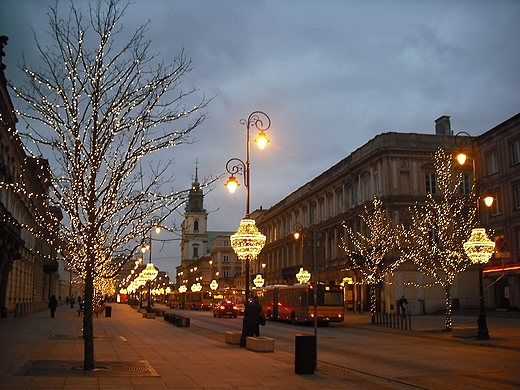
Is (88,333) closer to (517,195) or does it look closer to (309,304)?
(309,304)

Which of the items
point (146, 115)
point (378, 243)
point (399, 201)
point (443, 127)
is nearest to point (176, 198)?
point (146, 115)

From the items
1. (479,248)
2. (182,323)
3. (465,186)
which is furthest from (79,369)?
(465,186)

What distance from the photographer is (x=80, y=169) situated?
14180 mm

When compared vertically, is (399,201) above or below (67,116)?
above

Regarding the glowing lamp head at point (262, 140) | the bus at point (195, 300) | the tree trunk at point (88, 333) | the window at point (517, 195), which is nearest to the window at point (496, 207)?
the window at point (517, 195)

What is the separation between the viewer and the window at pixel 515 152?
43672 millimetres

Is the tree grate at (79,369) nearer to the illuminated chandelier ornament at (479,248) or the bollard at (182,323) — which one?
the illuminated chandelier ornament at (479,248)

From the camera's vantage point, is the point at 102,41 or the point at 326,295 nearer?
the point at 102,41

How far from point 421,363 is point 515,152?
32.0m

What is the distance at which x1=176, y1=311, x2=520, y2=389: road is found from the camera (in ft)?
43.7

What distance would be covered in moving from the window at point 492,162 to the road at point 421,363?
84.7 ft

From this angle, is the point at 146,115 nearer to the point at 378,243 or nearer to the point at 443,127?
the point at 378,243

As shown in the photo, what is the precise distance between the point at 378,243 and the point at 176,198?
28347 mm

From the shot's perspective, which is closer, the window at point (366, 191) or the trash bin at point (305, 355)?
the trash bin at point (305, 355)
